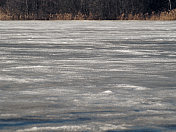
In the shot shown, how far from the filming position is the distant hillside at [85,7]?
108 ft

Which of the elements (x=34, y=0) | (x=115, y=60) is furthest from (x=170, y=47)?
(x=34, y=0)

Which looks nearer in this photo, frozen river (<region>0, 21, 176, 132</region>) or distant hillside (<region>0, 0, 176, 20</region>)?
frozen river (<region>0, 21, 176, 132</region>)

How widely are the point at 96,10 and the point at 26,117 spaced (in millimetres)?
30061

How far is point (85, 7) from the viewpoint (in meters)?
34.3

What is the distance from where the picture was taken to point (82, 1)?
34.6 m

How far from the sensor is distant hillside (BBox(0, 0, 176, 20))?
108 feet

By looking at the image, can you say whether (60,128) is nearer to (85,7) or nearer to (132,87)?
(132,87)

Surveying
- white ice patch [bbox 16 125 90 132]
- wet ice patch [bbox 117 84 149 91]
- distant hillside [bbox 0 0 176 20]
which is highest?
white ice patch [bbox 16 125 90 132]

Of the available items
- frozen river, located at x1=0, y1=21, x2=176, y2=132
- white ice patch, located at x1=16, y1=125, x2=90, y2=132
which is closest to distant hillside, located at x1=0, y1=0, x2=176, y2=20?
frozen river, located at x1=0, y1=21, x2=176, y2=132

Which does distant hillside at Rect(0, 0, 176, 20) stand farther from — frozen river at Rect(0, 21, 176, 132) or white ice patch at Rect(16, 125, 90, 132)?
white ice patch at Rect(16, 125, 90, 132)

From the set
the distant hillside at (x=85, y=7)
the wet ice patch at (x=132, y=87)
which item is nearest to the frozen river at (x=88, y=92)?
the wet ice patch at (x=132, y=87)

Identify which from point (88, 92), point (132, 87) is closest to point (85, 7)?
point (132, 87)

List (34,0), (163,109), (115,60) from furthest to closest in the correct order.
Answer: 1. (34,0)
2. (115,60)
3. (163,109)

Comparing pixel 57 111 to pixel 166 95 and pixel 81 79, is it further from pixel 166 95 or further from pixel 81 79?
pixel 81 79
